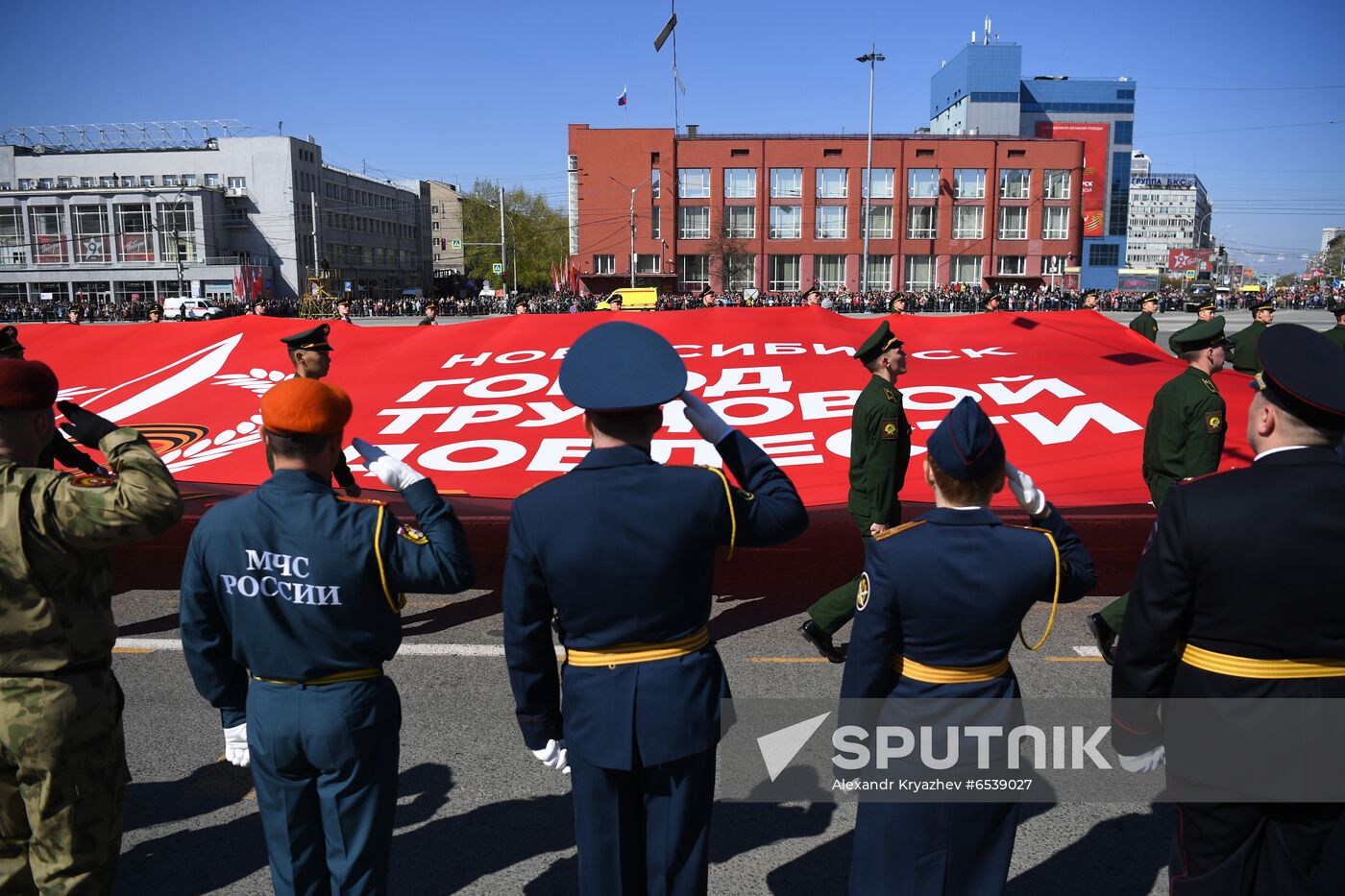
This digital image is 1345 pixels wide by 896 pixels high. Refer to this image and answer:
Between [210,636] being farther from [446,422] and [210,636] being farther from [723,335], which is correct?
[723,335]

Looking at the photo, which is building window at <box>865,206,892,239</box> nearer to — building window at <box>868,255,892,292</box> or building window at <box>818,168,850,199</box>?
building window at <box>868,255,892,292</box>

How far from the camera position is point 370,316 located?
206ft

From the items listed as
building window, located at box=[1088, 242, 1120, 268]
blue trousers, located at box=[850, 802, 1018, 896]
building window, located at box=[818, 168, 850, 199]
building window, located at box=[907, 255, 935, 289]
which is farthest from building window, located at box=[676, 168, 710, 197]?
blue trousers, located at box=[850, 802, 1018, 896]

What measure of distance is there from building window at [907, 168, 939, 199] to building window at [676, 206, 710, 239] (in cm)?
1609

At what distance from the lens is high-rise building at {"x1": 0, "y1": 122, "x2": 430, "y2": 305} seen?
77.1 meters

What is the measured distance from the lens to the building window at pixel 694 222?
2822 inches

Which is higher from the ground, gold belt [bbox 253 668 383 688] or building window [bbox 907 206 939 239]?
building window [bbox 907 206 939 239]

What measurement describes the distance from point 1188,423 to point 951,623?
4.77 meters

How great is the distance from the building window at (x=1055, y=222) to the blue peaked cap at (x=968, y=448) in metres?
77.1

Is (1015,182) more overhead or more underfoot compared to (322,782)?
more overhead

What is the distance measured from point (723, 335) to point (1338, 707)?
29.0 ft

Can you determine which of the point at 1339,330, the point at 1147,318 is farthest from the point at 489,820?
the point at 1147,318

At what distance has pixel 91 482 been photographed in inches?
108

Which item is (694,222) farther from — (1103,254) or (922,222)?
(1103,254)
